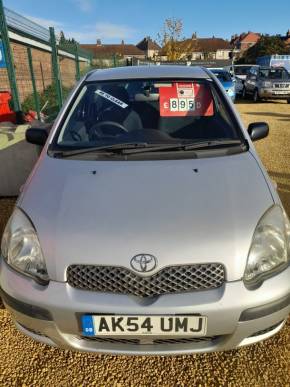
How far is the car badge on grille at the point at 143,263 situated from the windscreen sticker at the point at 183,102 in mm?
1513

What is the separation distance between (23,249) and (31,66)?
6.31m

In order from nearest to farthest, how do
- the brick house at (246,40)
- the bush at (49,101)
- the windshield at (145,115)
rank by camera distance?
the windshield at (145,115), the bush at (49,101), the brick house at (246,40)

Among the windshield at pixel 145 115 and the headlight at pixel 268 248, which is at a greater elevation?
the windshield at pixel 145 115

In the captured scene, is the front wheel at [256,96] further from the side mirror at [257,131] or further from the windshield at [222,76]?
the side mirror at [257,131]

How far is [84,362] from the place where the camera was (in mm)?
2045

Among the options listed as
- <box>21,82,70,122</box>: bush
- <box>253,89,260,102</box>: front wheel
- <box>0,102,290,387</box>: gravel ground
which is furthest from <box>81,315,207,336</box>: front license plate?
<box>253,89,260,102</box>: front wheel

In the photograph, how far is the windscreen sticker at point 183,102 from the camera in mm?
2797

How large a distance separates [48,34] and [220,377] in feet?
26.3

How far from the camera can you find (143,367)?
2002mm

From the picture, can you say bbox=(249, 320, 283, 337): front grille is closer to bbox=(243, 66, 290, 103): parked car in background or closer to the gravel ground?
the gravel ground

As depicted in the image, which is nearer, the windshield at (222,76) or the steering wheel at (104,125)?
the steering wheel at (104,125)

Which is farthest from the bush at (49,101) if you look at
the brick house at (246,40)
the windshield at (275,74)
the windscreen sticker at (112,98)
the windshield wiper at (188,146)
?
the brick house at (246,40)

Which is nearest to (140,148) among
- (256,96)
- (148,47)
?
(256,96)

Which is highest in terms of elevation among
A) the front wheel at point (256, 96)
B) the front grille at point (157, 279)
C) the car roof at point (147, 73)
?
the car roof at point (147, 73)
